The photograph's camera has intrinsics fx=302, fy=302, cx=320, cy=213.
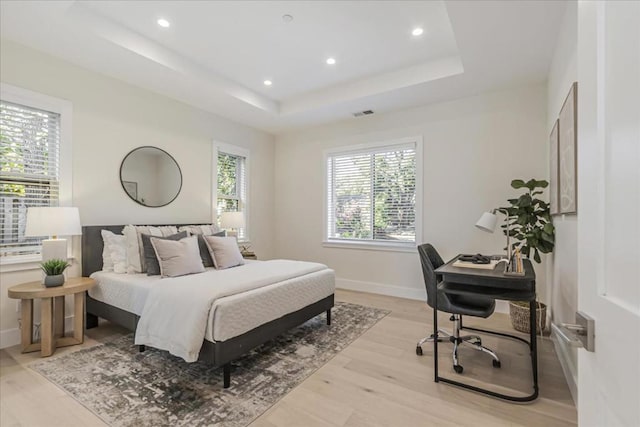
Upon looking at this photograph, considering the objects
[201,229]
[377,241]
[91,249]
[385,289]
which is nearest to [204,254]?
[201,229]

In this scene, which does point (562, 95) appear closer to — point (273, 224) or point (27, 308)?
point (273, 224)

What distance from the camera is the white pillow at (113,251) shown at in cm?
314

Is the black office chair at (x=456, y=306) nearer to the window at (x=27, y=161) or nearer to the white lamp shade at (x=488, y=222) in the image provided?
the white lamp shade at (x=488, y=222)

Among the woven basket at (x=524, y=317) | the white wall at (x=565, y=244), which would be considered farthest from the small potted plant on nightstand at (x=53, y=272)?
the woven basket at (x=524, y=317)

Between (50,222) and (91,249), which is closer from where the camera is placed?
(50,222)

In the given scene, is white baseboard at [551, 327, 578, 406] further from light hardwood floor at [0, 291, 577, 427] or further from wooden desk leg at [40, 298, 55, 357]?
wooden desk leg at [40, 298, 55, 357]

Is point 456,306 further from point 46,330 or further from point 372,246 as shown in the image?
point 46,330

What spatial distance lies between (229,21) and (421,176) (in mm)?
2988

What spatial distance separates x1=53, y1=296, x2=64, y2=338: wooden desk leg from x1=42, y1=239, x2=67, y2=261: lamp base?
416 mm

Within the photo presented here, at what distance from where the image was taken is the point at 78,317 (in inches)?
109

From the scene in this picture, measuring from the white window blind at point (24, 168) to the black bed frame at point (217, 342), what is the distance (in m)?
0.43

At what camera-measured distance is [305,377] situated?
2.24 meters

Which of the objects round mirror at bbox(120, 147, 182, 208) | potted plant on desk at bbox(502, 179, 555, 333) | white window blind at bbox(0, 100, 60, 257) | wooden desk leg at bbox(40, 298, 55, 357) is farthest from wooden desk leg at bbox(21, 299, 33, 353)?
potted plant on desk at bbox(502, 179, 555, 333)

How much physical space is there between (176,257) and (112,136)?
5.58 ft
